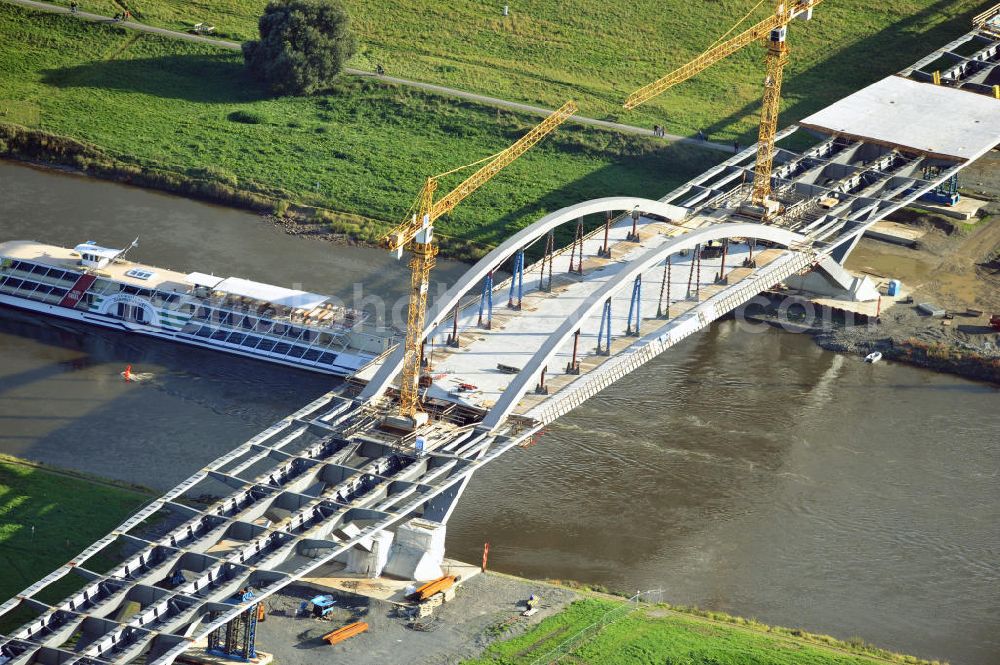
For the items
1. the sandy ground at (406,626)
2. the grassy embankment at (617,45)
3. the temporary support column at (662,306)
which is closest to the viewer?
the sandy ground at (406,626)

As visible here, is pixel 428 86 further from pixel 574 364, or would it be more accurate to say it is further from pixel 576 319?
pixel 576 319

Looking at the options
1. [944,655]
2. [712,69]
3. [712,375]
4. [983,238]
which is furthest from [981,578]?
[712,69]

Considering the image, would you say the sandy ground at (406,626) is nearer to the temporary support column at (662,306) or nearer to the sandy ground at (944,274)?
the temporary support column at (662,306)

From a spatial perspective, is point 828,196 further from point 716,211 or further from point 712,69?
point 712,69

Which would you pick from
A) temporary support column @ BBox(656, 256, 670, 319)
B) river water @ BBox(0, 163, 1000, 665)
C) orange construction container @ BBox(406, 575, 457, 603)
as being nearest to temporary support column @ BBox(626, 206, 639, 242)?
river water @ BBox(0, 163, 1000, 665)

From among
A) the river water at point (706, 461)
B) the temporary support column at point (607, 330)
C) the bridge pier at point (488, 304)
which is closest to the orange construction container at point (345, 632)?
the river water at point (706, 461)

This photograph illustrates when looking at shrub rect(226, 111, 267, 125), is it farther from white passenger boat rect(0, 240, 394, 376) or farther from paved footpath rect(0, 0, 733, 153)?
white passenger boat rect(0, 240, 394, 376)
